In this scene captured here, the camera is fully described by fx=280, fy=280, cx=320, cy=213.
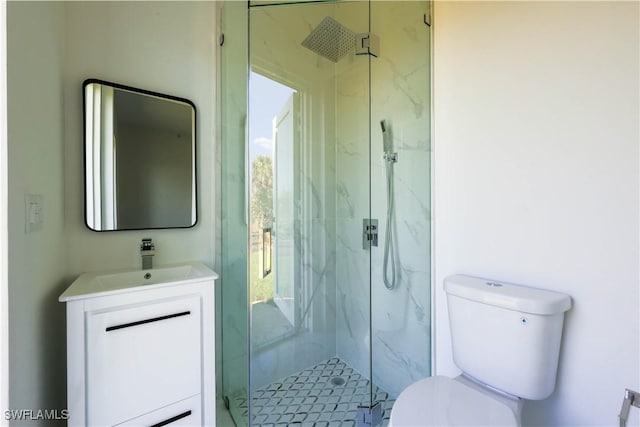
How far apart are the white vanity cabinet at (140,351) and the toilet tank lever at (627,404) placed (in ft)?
5.23

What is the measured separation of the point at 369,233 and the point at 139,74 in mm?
1660

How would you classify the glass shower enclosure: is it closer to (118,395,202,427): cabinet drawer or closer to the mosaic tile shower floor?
the mosaic tile shower floor

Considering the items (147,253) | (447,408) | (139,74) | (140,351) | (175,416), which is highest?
(139,74)

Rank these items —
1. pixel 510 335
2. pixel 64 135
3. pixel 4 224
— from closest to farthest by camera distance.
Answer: pixel 4 224
pixel 510 335
pixel 64 135

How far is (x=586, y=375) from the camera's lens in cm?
107

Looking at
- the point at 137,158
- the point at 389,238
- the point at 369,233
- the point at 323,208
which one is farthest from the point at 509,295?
the point at 137,158

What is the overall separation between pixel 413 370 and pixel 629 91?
1.63m

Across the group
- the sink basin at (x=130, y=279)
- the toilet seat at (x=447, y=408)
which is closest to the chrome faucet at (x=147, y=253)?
the sink basin at (x=130, y=279)

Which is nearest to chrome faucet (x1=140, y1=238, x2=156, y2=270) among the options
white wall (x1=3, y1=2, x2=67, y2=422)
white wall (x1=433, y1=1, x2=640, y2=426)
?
white wall (x1=3, y1=2, x2=67, y2=422)

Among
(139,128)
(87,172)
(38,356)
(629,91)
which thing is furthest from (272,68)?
(38,356)

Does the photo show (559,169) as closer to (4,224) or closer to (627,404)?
(627,404)

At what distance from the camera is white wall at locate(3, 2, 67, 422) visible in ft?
2.67

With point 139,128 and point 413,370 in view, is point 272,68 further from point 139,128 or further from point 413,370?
point 413,370

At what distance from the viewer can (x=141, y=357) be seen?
46.3 inches
